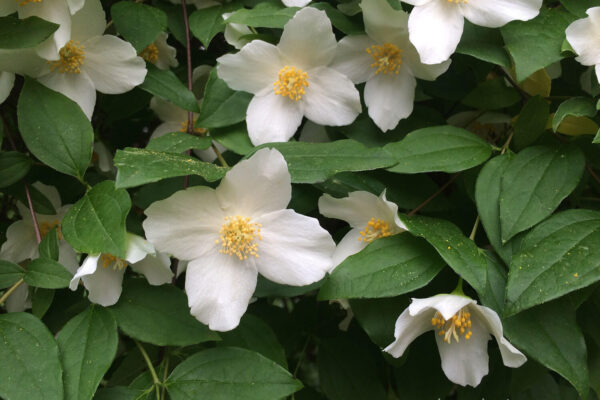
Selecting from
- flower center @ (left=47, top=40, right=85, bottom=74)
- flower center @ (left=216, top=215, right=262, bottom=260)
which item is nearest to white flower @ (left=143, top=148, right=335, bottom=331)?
flower center @ (left=216, top=215, right=262, bottom=260)

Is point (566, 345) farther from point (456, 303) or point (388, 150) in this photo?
point (388, 150)

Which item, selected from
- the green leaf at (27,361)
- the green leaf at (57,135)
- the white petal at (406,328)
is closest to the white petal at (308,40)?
the green leaf at (57,135)

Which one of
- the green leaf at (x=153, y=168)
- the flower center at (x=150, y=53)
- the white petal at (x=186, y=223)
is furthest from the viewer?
the flower center at (x=150, y=53)

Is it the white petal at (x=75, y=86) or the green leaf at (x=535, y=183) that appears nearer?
the green leaf at (x=535, y=183)

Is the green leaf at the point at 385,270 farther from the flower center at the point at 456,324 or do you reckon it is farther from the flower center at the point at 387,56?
the flower center at the point at 387,56

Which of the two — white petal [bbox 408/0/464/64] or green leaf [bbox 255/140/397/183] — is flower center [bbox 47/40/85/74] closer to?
green leaf [bbox 255/140/397/183]

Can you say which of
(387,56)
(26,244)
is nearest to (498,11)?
(387,56)

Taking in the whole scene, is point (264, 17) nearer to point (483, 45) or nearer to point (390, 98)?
point (390, 98)
